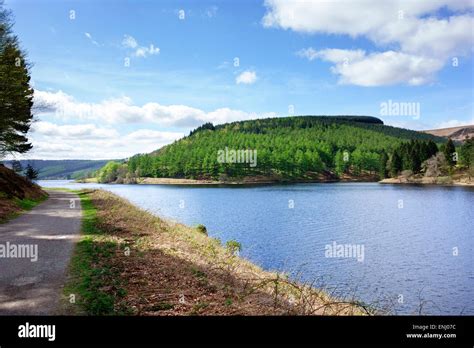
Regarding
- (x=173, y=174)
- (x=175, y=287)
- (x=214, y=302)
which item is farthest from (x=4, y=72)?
(x=173, y=174)

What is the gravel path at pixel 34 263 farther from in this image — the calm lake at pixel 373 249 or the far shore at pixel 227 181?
the far shore at pixel 227 181

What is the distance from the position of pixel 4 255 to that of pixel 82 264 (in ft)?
13.8

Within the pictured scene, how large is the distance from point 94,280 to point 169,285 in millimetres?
2321

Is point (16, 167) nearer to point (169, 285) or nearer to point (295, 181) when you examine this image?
point (169, 285)

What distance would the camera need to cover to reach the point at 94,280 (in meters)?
11.5

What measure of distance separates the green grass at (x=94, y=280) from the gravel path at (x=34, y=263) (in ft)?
1.28

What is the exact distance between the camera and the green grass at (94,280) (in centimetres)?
921

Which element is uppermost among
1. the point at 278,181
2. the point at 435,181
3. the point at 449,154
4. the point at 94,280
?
the point at 449,154

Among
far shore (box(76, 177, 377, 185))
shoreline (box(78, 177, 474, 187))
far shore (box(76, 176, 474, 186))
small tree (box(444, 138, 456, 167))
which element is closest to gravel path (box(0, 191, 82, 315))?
shoreline (box(78, 177, 474, 187))

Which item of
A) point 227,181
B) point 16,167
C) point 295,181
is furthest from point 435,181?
point 16,167

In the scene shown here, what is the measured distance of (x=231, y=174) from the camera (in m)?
174

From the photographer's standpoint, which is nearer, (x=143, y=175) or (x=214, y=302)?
(x=214, y=302)
